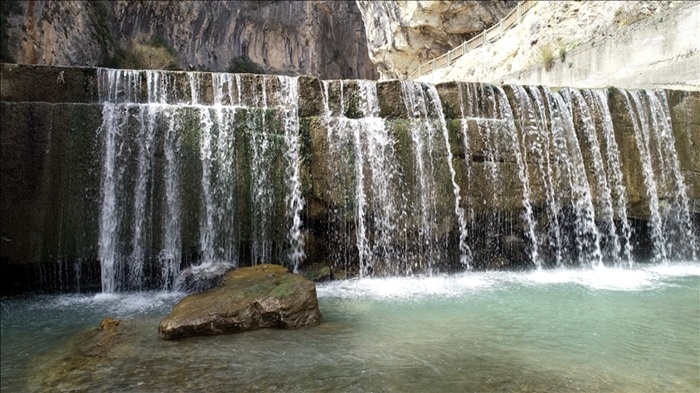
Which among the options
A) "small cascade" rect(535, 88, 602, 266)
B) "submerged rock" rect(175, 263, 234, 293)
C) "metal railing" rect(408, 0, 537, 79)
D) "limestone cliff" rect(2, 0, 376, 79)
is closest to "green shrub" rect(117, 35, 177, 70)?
"limestone cliff" rect(2, 0, 376, 79)

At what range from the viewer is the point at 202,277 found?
6855 mm

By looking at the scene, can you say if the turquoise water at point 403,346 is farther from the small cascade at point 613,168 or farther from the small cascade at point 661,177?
the small cascade at point 661,177

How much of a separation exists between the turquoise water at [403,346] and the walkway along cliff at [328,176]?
1133mm

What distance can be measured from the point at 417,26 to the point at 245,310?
23708 mm

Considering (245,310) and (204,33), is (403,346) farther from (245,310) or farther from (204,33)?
(204,33)

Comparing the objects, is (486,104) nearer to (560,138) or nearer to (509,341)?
(560,138)

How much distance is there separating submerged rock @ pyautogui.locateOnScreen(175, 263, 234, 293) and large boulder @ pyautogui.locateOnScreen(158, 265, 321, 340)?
1.32m

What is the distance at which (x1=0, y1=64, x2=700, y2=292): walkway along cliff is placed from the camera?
719 cm

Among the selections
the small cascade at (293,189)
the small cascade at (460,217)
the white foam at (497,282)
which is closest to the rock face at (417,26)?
the small cascade at (460,217)

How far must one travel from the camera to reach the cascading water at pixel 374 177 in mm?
7445

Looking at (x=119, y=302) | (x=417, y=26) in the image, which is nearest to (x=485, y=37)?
(x=417, y=26)

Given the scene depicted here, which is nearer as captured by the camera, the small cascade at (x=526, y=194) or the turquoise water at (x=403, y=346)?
the turquoise water at (x=403, y=346)

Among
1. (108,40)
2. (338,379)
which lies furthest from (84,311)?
(108,40)

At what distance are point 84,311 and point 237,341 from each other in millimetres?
2785
